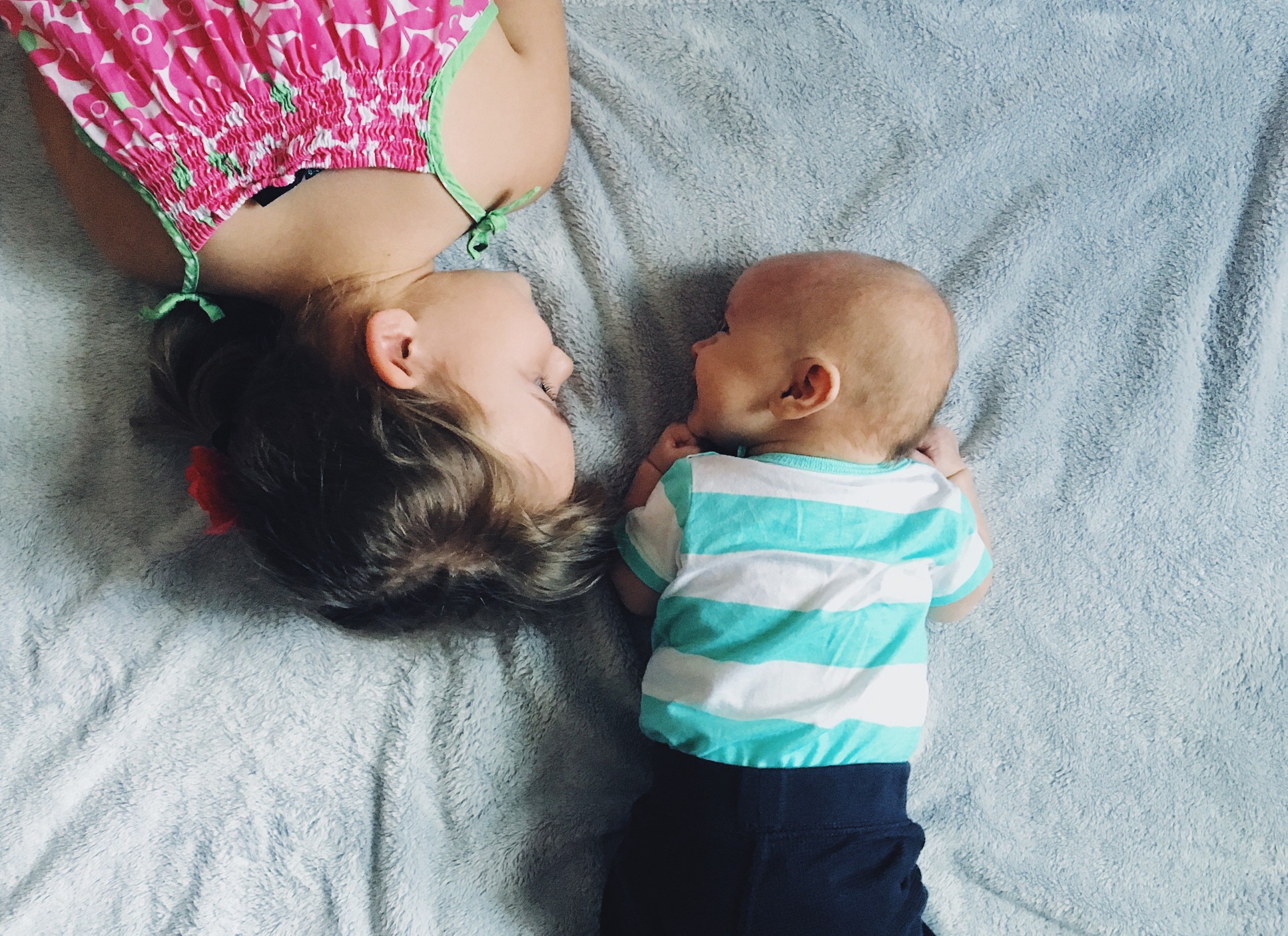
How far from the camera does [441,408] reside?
0.86 metres

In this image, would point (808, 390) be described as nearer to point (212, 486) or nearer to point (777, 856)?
point (777, 856)

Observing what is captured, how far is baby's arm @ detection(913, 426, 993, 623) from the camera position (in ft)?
3.45

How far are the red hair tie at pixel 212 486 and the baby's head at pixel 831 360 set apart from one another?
493 mm

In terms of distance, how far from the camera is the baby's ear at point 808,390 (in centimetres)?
93

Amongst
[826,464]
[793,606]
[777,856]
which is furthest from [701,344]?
[777,856]

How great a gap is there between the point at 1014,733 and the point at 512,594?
0.59m

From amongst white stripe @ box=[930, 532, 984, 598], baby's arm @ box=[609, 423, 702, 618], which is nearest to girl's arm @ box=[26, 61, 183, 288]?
baby's arm @ box=[609, 423, 702, 618]

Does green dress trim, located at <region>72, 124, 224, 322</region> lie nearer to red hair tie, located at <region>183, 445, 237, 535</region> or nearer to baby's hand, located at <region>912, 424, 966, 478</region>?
red hair tie, located at <region>183, 445, 237, 535</region>

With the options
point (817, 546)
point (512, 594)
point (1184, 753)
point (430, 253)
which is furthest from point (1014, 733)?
point (430, 253)

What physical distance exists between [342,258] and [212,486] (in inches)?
10.2

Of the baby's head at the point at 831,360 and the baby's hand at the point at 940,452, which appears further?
the baby's hand at the point at 940,452

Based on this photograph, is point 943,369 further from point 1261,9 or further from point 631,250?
point 1261,9

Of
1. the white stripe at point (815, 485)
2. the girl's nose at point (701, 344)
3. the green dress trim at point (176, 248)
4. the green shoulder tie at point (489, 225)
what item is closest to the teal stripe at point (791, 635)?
the white stripe at point (815, 485)

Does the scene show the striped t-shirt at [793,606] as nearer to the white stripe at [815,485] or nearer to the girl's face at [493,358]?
the white stripe at [815,485]
